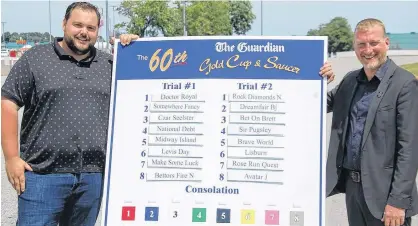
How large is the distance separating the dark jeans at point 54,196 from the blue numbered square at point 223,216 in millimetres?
792

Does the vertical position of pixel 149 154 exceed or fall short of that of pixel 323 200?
it exceeds it

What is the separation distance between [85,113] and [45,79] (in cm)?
31

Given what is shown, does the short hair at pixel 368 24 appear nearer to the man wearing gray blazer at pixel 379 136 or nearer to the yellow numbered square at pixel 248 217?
the man wearing gray blazer at pixel 379 136

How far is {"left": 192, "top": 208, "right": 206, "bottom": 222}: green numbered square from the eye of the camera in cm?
321

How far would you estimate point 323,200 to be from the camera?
3.09 metres

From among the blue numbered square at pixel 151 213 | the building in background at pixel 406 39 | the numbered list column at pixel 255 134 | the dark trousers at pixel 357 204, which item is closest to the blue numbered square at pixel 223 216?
the numbered list column at pixel 255 134

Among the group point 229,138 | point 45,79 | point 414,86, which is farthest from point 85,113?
point 414,86

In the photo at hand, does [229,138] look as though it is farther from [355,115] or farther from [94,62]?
[94,62]

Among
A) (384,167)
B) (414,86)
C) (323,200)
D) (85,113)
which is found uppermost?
(414,86)

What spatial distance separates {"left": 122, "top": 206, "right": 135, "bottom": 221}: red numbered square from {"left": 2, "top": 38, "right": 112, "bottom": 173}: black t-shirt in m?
0.33

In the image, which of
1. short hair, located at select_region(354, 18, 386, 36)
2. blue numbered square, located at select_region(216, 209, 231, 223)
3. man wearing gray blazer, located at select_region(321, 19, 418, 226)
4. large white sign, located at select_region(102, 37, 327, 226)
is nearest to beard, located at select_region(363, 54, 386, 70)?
man wearing gray blazer, located at select_region(321, 19, 418, 226)

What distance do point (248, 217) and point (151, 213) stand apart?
0.59 meters

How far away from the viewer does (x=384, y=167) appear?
3076mm

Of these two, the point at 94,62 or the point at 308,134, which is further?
the point at 94,62
